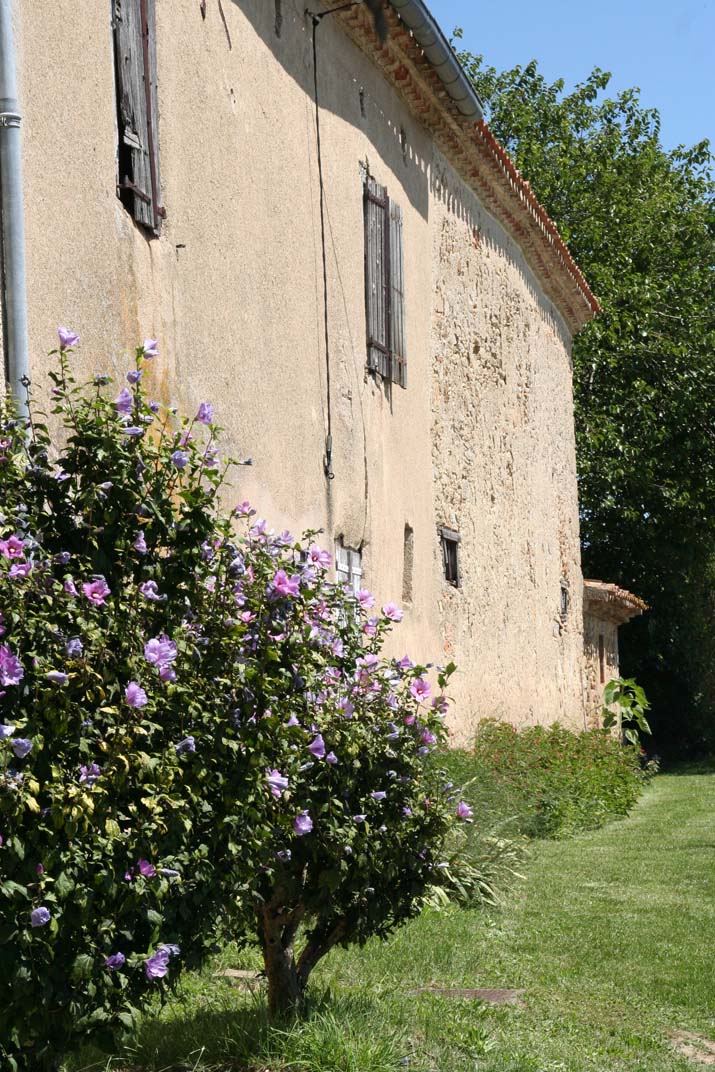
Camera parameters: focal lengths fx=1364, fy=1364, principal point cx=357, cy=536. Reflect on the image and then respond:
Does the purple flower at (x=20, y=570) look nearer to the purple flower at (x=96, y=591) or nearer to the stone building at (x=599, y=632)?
the purple flower at (x=96, y=591)

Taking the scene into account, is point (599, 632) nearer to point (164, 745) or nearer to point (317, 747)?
point (317, 747)

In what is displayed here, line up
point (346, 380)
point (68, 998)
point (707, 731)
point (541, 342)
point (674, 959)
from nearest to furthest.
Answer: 1. point (68, 998)
2. point (674, 959)
3. point (346, 380)
4. point (541, 342)
5. point (707, 731)

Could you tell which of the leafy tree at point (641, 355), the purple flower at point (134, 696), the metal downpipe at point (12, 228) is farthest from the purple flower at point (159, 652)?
the leafy tree at point (641, 355)

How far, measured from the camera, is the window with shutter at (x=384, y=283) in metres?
10.6

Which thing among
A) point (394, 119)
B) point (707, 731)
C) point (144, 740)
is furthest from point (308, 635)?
point (707, 731)

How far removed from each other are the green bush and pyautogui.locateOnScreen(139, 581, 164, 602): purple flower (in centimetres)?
614

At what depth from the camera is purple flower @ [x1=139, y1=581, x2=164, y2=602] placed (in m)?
3.99

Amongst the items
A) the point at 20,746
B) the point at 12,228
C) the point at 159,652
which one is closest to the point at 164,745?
the point at 159,652

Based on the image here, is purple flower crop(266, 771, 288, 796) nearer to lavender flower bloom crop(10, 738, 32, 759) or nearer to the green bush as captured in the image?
lavender flower bloom crop(10, 738, 32, 759)

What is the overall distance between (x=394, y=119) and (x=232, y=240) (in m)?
4.02

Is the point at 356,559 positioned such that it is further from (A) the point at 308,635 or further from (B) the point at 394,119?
(A) the point at 308,635

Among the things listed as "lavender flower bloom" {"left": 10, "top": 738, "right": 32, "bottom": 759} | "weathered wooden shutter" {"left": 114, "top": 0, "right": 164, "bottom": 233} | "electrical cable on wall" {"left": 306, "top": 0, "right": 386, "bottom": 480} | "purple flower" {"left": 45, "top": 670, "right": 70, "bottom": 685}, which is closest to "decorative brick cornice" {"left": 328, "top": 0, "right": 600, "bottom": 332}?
"electrical cable on wall" {"left": 306, "top": 0, "right": 386, "bottom": 480}

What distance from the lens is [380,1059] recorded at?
478 cm

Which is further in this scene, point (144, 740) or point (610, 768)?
point (610, 768)
